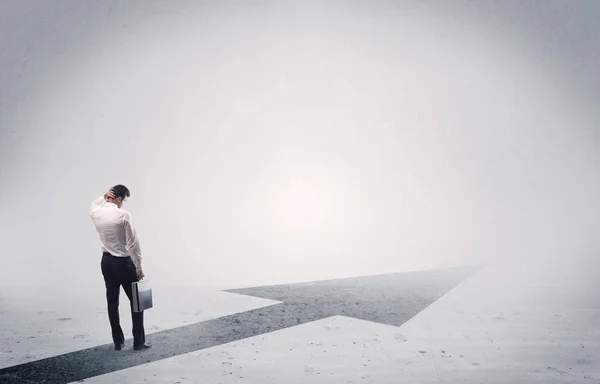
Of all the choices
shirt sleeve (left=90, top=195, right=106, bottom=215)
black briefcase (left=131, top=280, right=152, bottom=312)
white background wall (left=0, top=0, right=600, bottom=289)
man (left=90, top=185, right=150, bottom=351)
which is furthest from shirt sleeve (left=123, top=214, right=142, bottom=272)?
white background wall (left=0, top=0, right=600, bottom=289)

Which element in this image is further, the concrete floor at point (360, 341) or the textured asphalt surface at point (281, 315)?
the textured asphalt surface at point (281, 315)

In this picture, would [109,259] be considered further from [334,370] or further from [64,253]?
[64,253]

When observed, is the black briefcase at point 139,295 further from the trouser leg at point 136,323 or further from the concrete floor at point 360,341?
the concrete floor at point 360,341

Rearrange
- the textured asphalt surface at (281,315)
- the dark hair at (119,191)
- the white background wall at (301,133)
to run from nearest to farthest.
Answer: the textured asphalt surface at (281,315) → the dark hair at (119,191) → the white background wall at (301,133)

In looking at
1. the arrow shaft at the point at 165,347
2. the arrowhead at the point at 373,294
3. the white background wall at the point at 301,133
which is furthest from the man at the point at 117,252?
the white background wall at the point at 301,133

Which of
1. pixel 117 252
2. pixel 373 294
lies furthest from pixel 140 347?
pixel 373 294

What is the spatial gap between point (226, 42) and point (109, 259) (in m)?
4.88

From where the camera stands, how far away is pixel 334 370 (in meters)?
3.31

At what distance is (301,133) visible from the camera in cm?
774

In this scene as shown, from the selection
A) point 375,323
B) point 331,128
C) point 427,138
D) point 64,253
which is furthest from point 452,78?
point 64,253

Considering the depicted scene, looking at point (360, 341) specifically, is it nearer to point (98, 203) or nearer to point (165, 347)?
point (165, 347)

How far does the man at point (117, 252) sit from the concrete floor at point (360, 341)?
0.19 meters

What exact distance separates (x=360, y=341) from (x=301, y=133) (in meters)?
4.30

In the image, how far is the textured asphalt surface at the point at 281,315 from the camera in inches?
132
